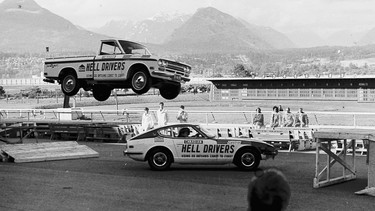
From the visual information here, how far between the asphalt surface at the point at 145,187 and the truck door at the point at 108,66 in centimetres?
542

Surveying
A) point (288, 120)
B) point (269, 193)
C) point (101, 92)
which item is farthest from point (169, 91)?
point (288, 120)

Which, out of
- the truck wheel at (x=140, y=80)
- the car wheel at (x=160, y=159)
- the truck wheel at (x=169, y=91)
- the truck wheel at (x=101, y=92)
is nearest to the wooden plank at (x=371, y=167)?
the car wheel at (x=160, y=159)

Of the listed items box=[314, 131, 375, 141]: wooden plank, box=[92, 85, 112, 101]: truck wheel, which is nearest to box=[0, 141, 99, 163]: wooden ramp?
box=[314, 131, 375, 141]: wooden plank

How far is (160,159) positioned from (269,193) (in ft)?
49.6

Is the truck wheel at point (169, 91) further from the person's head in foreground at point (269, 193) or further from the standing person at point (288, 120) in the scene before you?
the standing person at point (288, 120)

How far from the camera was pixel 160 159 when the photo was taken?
17.8 metres

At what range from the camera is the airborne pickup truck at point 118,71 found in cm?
722

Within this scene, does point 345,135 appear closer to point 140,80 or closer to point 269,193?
point 140,80

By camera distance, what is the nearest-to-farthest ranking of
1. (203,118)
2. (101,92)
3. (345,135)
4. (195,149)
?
1. (101,92)
2. (345,135)
3. (195,149)
4. (203,118)

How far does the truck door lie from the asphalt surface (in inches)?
213

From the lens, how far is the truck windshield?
25.5 ft

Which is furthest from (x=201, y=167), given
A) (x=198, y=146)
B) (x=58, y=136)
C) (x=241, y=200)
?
(x=58, y=136)

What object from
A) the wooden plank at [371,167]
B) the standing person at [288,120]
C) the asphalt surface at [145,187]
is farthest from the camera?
the standing person at [288,120]

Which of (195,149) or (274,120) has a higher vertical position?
(274,120)
